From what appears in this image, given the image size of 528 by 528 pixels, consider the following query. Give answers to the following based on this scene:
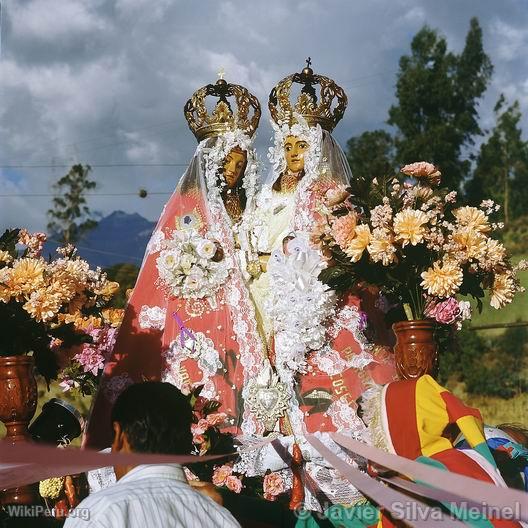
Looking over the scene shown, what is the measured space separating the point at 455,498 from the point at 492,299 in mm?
2341

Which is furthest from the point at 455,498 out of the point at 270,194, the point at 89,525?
the point at 270,194

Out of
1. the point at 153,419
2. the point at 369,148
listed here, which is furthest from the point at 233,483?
the point at 369,148

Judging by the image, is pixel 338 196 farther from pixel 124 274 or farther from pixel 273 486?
pixel 124 274

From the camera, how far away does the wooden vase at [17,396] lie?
17.1ft

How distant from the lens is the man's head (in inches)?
103

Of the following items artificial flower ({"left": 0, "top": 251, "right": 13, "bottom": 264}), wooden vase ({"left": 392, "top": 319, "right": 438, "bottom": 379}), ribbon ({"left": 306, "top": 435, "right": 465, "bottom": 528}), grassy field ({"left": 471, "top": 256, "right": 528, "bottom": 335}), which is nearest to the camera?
ribbon ({"left": 306, "top": 435, "right": 465, "bottom": 528})

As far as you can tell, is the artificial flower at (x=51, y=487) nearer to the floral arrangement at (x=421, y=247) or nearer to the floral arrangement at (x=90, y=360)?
the floral arrangement at (x=90, y=360)

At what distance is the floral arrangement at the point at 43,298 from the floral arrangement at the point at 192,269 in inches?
16.9

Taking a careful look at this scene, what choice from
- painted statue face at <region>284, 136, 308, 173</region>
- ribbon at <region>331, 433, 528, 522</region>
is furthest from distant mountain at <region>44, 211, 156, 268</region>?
ribbon at <region>331, 433, 528, 522</region>

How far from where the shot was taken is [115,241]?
27672mm

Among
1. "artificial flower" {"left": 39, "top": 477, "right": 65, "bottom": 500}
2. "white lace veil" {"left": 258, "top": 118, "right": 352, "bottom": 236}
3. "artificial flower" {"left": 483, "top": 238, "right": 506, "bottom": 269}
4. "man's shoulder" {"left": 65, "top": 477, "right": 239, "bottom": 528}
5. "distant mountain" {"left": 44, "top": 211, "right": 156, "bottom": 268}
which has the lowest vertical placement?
"artificial flower" {"left": 39, "top": 477, "right": 65, "bottom": 500}

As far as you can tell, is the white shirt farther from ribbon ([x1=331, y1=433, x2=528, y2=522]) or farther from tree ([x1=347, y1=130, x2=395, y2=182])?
tree ([x1=347, y1=130, x2=395, y2=182])

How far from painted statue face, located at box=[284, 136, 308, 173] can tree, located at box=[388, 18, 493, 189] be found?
51.5ft

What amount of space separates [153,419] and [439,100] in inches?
868
